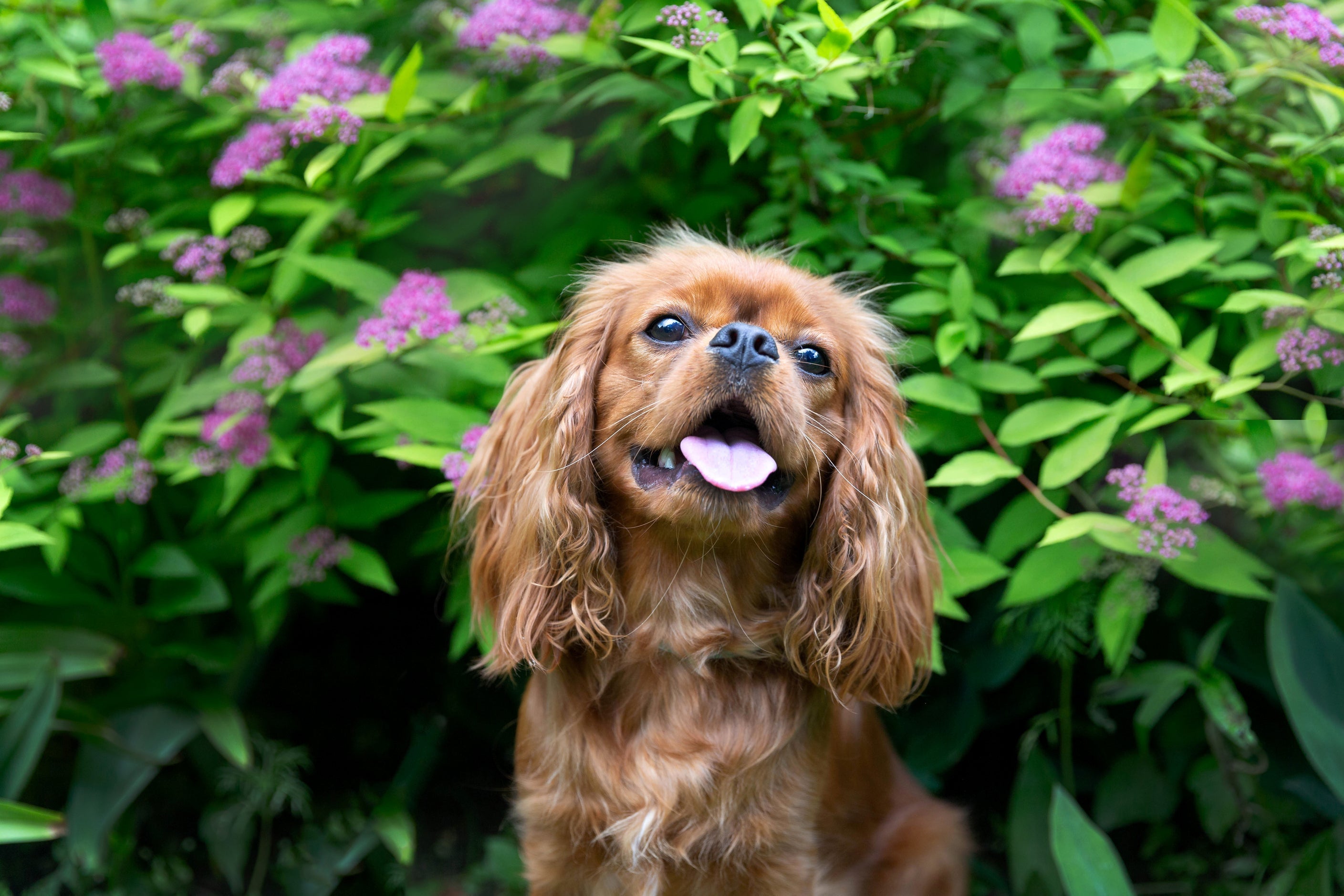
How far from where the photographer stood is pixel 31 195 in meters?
2.52

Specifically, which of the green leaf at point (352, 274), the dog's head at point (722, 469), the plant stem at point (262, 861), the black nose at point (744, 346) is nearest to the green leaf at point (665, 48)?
the dog's head at point (722, 469)

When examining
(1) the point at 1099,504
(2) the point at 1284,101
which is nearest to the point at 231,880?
(1) the point at 1099,504

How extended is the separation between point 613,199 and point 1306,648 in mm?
2023

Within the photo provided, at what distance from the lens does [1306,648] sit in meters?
2.22

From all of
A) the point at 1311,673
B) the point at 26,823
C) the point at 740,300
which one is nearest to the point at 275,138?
the point at 740,300

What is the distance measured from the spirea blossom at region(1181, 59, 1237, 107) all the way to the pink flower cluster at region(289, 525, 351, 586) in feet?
7.20

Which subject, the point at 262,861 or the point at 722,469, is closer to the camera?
the point at 722,469

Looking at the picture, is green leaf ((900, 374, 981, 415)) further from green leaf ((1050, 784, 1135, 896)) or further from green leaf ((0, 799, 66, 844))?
green leaf ((0, 799, 66, 844))

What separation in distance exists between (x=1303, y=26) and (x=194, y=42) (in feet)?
8.21

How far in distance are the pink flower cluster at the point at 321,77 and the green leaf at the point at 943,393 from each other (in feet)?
4.72

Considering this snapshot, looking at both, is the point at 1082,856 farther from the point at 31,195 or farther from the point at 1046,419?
the point at 31,195

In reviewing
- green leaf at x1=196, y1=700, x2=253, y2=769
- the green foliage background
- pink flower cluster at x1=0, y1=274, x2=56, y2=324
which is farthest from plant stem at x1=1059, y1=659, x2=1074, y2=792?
pink flower cluster at x1=0, y1=274, x2=56, y2=324

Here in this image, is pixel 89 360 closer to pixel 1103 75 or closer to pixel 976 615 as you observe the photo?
pixel 976 615

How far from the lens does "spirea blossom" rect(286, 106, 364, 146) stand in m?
2.14
